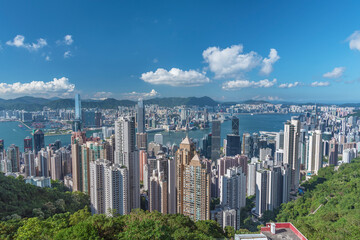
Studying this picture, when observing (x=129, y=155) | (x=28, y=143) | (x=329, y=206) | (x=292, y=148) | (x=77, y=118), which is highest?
(x=77, y=118)

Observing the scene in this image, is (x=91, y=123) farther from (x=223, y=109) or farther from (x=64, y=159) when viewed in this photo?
(x=223, y=109)

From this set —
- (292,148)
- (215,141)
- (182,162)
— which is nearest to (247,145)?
(215,141)

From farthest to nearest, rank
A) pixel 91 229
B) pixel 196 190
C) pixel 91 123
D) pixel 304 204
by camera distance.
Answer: pixel 91 123, pixel 304 204, pixel 196 190, pixel 91 229

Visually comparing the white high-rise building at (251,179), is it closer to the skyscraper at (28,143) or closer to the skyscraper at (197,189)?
the skyscraper at (197,189)

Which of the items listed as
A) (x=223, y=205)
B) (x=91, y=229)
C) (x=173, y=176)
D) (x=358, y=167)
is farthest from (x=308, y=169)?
(x=91, y=229)

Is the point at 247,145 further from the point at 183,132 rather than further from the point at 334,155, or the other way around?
the point at 183,132

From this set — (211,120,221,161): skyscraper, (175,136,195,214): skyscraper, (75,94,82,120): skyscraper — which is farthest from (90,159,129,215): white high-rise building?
(75,94,82,120): skyscraper

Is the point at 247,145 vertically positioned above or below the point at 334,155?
above
